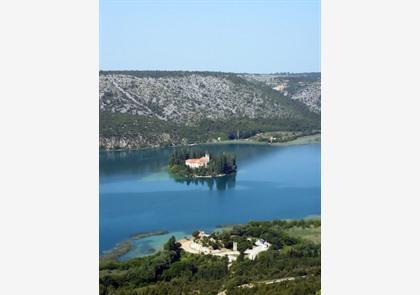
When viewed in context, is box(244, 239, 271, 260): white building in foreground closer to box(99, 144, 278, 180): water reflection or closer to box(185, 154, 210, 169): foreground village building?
box(99, 144, 278, 180): water reflection

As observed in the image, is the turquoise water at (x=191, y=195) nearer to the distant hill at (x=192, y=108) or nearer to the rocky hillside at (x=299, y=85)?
the distant hill at (x=192, y=108)

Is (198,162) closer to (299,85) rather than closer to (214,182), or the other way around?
(214,182)

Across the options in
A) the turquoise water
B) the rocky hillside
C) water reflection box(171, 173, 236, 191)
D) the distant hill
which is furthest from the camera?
the rocky hillside

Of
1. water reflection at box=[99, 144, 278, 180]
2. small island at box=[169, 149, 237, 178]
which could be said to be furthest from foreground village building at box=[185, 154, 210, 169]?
water reflection at box=[99, 144, 278, 180]

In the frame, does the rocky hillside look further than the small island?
Yes
